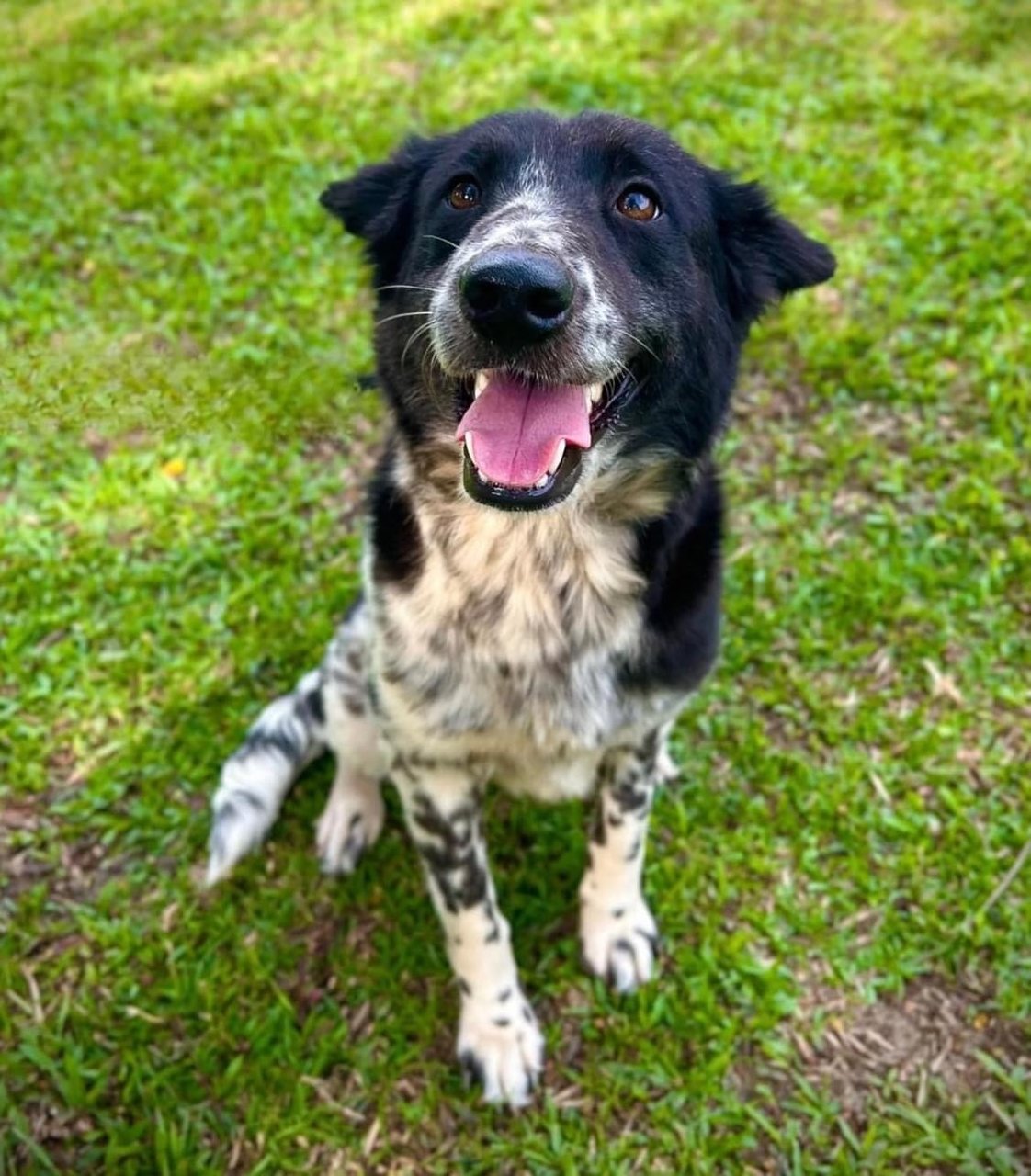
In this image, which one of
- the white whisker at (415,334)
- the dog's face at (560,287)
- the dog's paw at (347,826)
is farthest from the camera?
the dog's paw at (347,826)

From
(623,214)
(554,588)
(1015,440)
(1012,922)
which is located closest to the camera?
(623,214)

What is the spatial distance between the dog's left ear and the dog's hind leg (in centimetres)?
142

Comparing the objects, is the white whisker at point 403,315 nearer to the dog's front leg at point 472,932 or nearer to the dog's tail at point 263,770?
the dog's front leg at point 472,932

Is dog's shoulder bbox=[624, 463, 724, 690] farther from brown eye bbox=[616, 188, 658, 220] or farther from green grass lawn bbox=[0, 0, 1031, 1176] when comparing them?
green grass lawn bbox=[0, 0, 1031, 1176]

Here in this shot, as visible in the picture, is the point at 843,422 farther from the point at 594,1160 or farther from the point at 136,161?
the point at 136,161

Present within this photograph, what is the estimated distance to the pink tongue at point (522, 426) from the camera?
221 centimetres

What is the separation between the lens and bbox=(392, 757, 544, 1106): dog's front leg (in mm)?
2799

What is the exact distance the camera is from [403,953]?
3305 mm

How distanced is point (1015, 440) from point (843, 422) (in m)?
0.70

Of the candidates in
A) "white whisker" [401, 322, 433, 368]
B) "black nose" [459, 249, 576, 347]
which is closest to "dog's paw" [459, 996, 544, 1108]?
"white whisker" [401, 322, 433, 368]

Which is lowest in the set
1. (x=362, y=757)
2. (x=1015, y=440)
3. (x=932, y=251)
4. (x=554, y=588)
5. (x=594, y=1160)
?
(x=594, y=1160)

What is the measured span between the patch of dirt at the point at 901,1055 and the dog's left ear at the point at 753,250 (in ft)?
6.76

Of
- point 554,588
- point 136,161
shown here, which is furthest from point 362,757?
point 136,161

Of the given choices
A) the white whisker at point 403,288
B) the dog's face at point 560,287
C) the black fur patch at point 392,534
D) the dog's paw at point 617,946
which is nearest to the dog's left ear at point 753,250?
the dog's face at point 560,287
